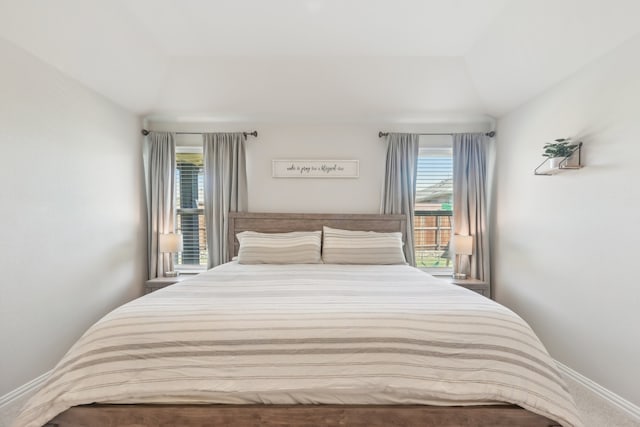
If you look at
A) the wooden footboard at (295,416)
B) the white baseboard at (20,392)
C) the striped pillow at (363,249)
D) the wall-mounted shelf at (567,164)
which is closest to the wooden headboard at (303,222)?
the striped pillow at (363,249)

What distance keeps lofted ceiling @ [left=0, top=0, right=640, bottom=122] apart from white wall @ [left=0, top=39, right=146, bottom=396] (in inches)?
10.0

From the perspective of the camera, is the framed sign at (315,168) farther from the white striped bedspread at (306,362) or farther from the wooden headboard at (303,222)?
the white striped bedspread at (306,362)

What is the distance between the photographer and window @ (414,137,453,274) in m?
3.49

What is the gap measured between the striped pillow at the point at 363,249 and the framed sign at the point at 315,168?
84 cm

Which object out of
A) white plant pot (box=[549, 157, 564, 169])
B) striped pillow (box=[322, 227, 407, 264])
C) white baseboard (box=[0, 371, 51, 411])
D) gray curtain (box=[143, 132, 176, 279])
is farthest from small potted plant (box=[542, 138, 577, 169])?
white baseboard (box=[0, 371, 51, 411])

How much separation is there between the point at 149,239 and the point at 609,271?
13.5 feet

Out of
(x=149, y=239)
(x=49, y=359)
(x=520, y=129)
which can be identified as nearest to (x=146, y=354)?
(x=49, y=359)

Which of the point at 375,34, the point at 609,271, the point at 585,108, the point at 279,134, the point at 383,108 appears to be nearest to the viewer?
the point at 609,271

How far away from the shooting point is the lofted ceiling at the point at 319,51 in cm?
192

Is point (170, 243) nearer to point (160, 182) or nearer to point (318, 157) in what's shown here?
point (160, 182)

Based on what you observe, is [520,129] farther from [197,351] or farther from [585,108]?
[197,351]

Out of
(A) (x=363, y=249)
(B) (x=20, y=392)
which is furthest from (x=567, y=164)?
(B) (x=20, y=392)

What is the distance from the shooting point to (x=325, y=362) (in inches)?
47.2

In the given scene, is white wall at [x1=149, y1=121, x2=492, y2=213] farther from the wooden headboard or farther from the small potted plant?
the small potted plant
